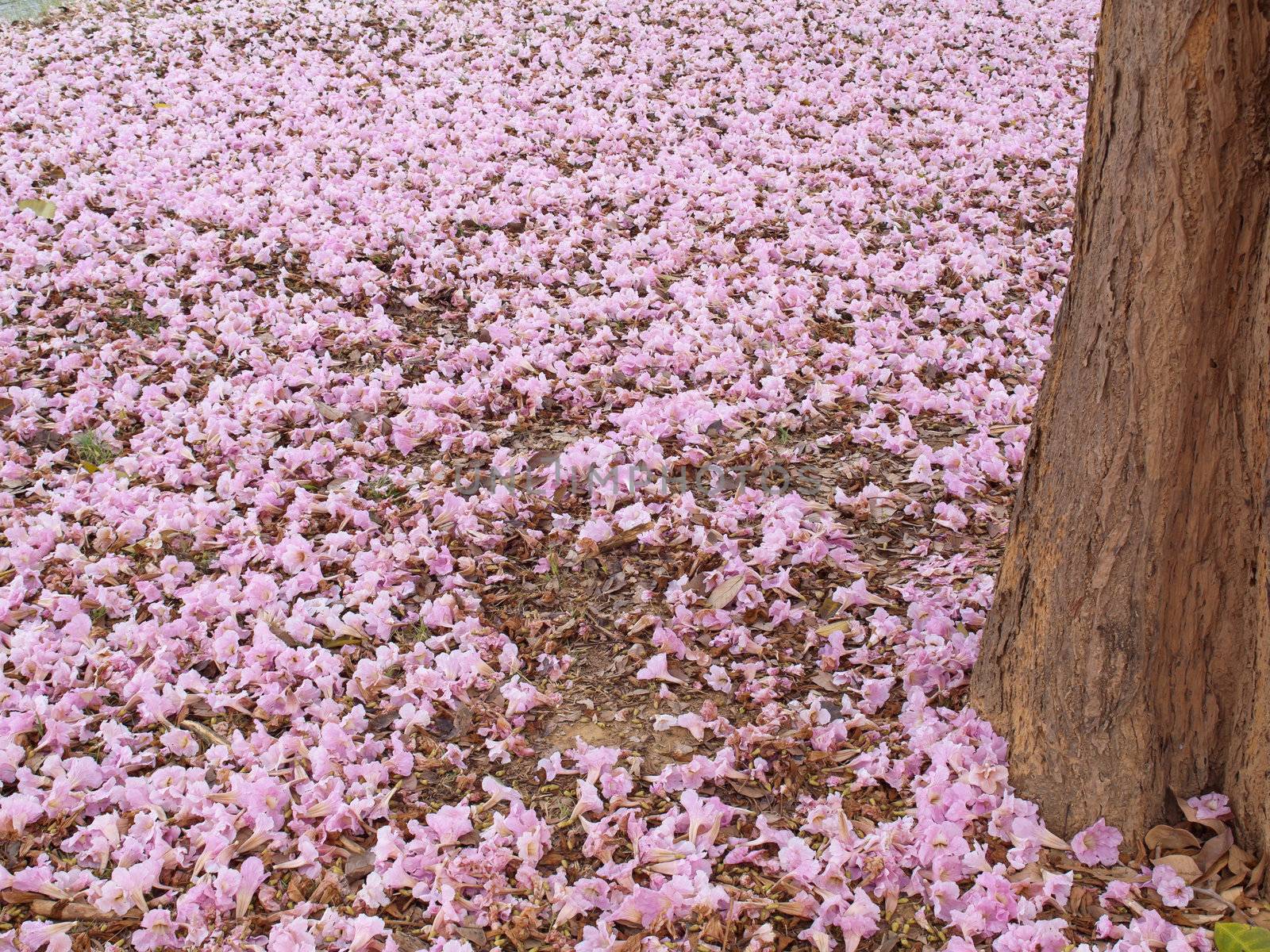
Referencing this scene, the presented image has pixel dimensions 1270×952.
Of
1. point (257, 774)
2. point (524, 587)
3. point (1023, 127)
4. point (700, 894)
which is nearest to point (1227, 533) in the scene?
point (700, 894)

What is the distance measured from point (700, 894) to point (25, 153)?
7980 mm

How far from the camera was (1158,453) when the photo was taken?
2518 millimetres

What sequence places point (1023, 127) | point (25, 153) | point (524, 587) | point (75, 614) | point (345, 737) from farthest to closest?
point (1023, 127) < point (25, 153) < point (524, 587) < point (75, 614) < point (345, 737)

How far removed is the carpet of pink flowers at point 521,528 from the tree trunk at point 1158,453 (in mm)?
203

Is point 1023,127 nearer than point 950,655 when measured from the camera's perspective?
No

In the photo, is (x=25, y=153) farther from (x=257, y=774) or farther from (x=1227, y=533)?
(x=1227, y=533)

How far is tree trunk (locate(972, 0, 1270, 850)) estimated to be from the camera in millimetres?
2354

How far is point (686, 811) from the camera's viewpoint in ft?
9.96

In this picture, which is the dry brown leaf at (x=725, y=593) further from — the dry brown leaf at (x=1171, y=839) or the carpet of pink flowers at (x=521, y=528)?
the dry brown leaf at (x=1171, y=839)

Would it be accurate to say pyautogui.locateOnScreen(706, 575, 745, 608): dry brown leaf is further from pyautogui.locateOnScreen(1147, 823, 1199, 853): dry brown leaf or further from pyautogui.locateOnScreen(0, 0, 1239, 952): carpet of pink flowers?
pyautogui.locateOnScreen(1147, 823, 1199, 853): dry brown leaf

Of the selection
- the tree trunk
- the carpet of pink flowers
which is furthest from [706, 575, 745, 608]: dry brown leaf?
the tree trunk

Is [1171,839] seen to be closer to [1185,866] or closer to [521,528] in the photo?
[1185,866]

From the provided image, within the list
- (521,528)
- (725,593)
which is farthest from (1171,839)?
(521,528)

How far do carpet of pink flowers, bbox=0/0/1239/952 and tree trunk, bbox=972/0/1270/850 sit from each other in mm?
203
